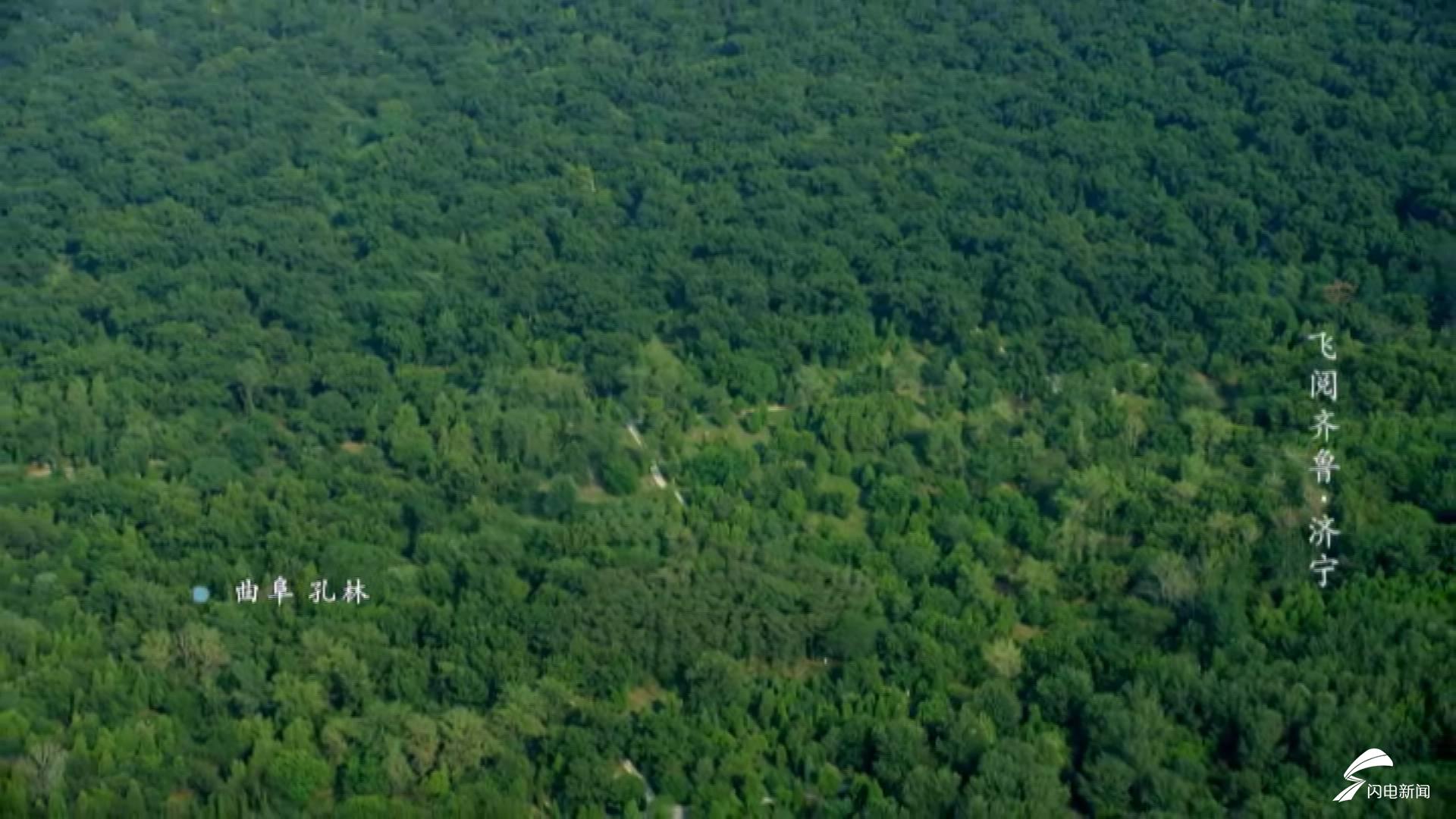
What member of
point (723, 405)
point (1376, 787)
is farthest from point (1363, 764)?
point (723, 405)

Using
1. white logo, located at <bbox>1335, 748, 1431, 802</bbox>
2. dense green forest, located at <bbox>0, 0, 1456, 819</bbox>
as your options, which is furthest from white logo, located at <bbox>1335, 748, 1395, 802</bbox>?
dense green forest, located at <bbox>0, 0, 1456, 819</bbox>

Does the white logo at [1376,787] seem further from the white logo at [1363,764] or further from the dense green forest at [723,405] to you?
the dense green forest at [723,405]

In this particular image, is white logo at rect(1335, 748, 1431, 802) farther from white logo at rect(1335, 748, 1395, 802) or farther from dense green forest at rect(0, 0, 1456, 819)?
dense green forest at rect(0, 0, 1456, 819)

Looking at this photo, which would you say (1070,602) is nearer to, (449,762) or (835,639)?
(835,639)

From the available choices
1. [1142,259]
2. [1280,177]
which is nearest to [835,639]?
[1142,259]

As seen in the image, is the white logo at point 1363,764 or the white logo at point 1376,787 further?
Answer: the white logo at point 1363,764

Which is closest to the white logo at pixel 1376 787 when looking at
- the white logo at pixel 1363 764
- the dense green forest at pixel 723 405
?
the white logo at pixel 1363 764
